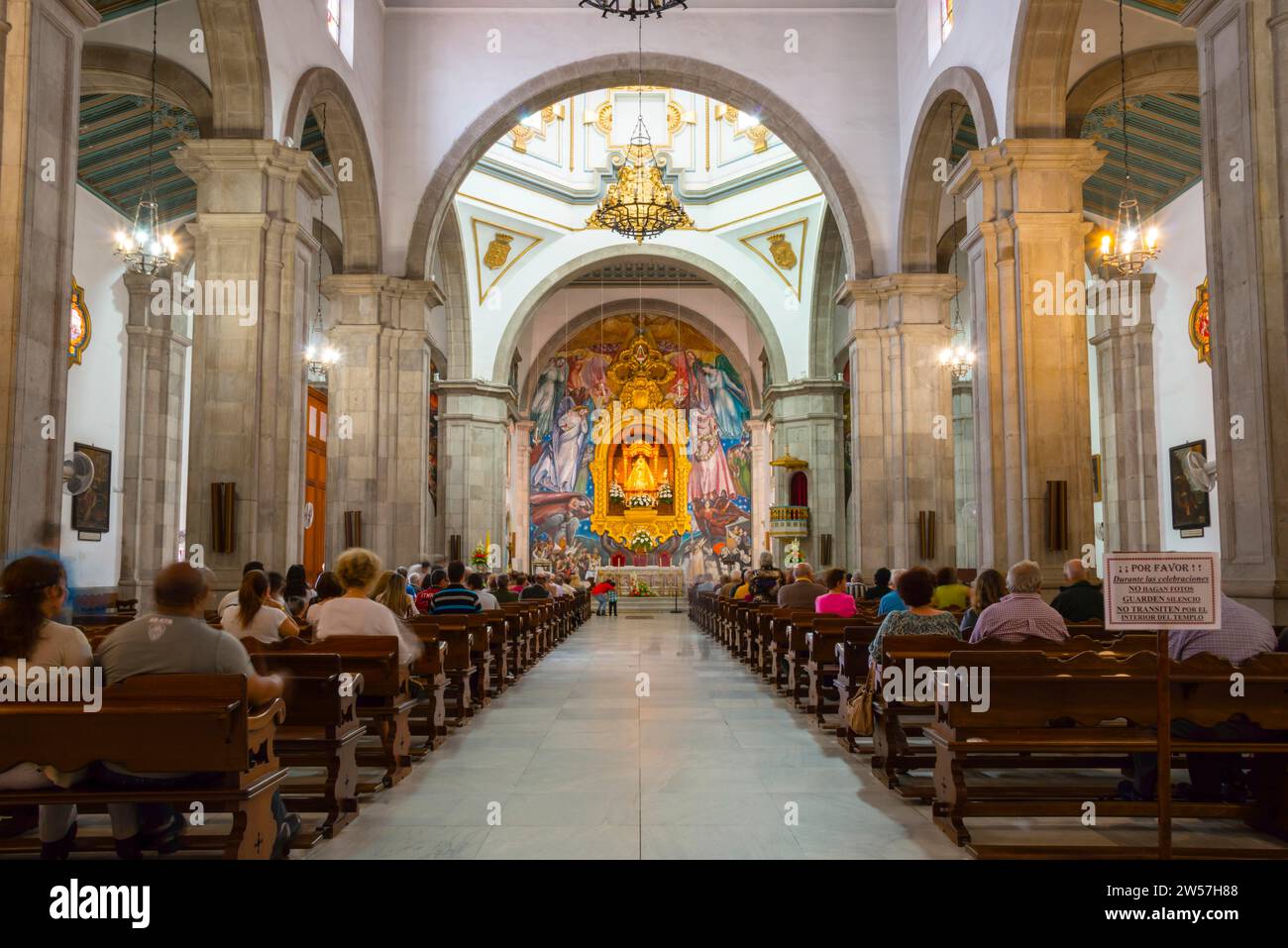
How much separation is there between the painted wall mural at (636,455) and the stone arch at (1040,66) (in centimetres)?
2068

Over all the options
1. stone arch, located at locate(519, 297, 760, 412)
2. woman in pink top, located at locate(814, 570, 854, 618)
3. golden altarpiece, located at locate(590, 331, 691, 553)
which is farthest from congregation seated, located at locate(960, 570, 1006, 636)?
golden altarpiece, located at locate(590, 331, 691, 553)

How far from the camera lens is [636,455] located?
31.8 meters

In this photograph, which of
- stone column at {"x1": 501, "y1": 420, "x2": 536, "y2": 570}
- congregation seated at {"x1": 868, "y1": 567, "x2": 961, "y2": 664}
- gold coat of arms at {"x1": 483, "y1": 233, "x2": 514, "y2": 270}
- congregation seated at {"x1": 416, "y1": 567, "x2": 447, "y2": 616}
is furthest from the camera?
stone column at {"x1": 501, "y1": 420, "x2": 536, "y2": 570}

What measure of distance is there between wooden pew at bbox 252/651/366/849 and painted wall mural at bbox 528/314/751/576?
2629 cm

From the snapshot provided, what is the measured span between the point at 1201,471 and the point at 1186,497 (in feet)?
3.77

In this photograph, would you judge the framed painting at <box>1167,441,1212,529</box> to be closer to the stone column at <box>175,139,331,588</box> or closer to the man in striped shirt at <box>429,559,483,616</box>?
the man in striped shirt at <box>429,559,483,616</box>

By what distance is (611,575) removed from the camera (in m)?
28.2

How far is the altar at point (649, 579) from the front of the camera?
93.2 feet

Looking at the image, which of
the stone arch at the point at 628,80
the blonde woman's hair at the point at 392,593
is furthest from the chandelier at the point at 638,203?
the blonde woman's hair at the point at 392,593

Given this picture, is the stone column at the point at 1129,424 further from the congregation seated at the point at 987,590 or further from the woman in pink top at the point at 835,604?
the congregation seated at the point at 987,590

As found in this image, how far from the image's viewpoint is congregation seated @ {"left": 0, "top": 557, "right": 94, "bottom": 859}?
11.3ft
